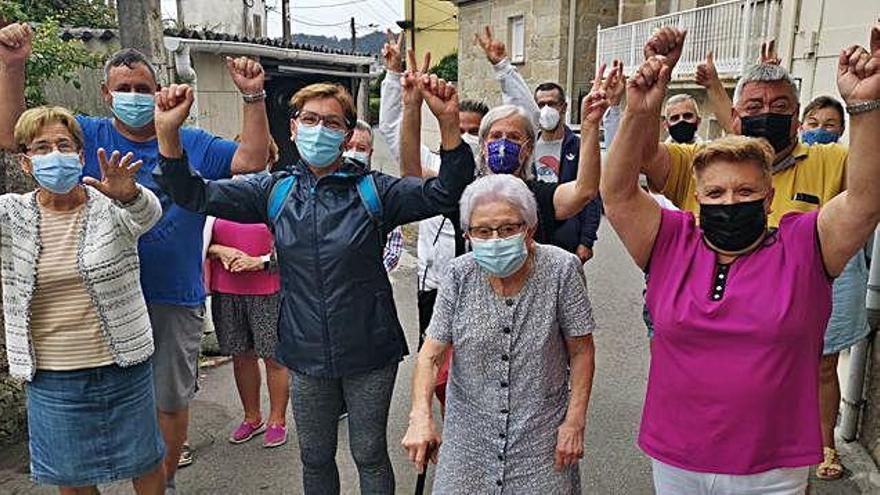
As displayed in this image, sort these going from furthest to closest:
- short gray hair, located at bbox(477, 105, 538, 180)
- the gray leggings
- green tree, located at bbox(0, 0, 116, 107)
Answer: green tree, located at bbox(0, 0, 116, 107) < short gray hair, located at bbox(477, 105, 538, 180) < the gray leggings

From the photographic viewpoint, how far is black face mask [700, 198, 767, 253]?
2.07 metres

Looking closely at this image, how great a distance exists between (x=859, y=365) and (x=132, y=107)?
380 centimetres

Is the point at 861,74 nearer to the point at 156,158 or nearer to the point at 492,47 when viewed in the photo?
the point at 492,47

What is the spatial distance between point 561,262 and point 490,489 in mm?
774

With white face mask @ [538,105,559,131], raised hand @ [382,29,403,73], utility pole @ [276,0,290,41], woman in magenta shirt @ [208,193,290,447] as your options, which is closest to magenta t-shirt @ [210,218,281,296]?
→ woman in magenta shirt @ [208,193,290,447]

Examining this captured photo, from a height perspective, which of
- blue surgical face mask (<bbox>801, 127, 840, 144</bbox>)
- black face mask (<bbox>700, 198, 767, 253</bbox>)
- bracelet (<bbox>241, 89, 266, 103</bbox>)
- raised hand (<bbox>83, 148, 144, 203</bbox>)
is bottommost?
black face mask (<bbox>700, 198, 767, 253</bbox>)

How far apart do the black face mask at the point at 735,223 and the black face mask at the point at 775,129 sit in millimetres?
838

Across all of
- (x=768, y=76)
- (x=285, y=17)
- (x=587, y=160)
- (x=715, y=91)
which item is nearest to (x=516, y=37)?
(x=285, y=17)

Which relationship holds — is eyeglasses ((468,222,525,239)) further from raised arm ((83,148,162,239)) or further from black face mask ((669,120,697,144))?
black face mask ((669,120,697,144))

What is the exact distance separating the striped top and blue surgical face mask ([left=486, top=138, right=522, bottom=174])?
5.38ft

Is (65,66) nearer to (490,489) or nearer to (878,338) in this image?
(490,489)

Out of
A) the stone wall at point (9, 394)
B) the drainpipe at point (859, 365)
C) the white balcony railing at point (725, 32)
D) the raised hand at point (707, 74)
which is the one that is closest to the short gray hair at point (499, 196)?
the raised hand at point (707, 74)

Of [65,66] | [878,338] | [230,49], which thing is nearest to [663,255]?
[878,338]

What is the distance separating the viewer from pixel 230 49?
10242 millimetres
